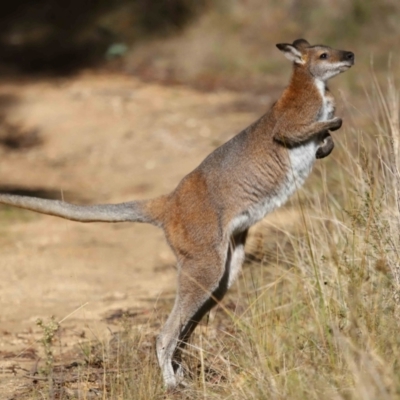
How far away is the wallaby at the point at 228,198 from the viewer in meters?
5.54

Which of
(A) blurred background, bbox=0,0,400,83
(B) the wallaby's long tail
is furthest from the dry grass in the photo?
(A) blurred background, bbox=0,0,400,83

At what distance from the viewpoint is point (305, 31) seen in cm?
1633

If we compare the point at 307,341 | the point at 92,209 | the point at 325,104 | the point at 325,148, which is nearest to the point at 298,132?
the point at 325,148

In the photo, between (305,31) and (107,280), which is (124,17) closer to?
(305,31)

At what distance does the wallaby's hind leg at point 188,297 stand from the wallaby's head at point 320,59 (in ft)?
5.16

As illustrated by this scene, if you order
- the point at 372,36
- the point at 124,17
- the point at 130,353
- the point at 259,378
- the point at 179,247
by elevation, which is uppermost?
the point at 124,17

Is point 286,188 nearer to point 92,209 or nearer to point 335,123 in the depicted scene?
point 335,123

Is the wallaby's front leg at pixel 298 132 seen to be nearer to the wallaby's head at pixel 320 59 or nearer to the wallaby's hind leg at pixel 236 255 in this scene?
the wallaby's head at pixel 320 59

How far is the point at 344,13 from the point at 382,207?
1149cm

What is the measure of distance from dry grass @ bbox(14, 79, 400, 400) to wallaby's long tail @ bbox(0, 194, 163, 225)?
2.41ft

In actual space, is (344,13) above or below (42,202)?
above

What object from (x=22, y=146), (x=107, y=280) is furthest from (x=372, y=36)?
(x=107, y=280)

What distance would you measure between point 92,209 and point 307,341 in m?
1.71

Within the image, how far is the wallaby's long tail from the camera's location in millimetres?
5375
